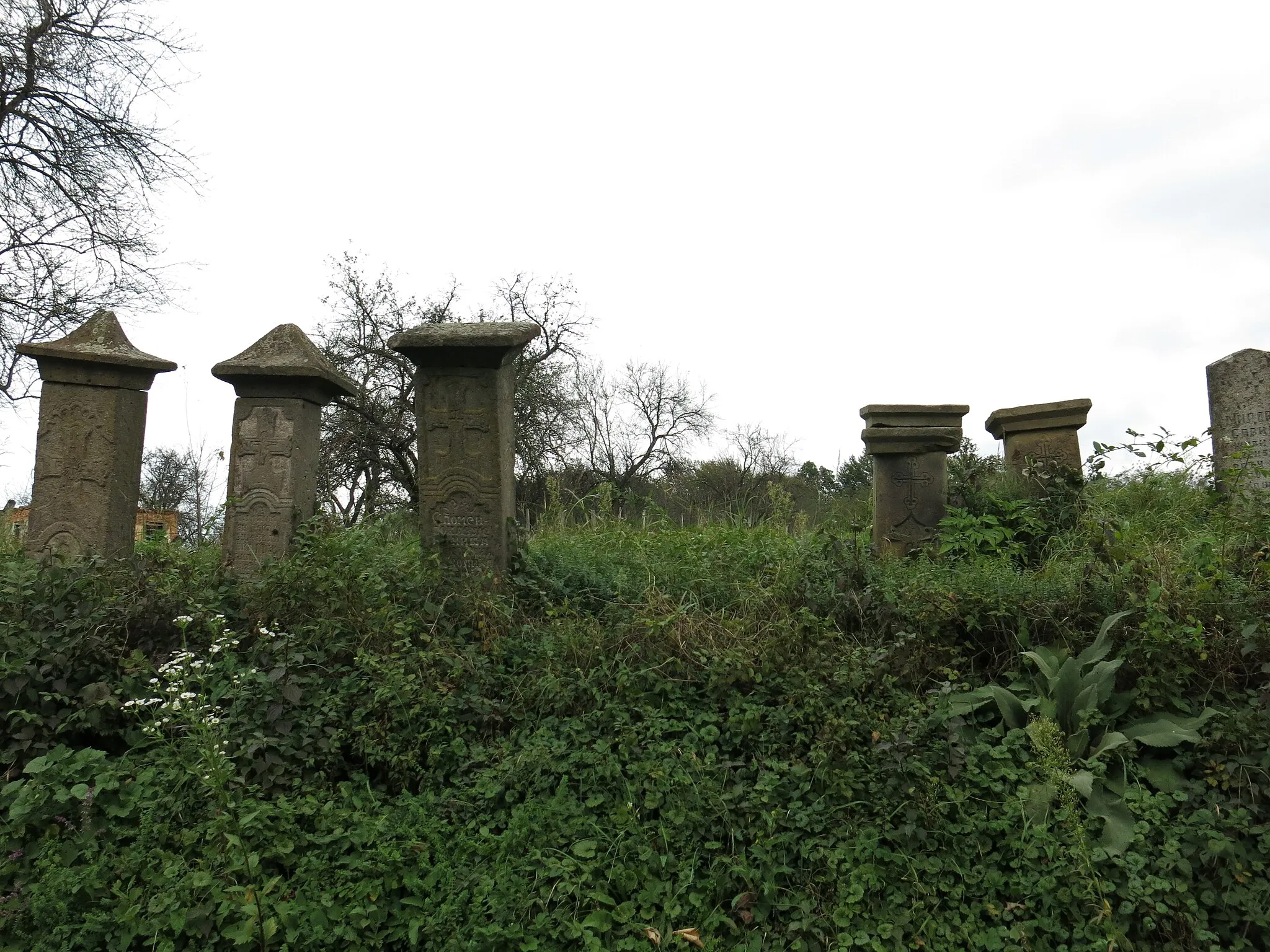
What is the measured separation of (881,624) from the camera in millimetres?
4457

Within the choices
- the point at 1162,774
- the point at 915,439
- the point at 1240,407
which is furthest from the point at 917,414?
the point at 1162,774

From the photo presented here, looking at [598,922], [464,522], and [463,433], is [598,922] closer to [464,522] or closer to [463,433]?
[464,522]

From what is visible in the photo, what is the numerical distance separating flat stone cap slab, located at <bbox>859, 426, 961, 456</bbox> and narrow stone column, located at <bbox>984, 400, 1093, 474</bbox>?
1.23m

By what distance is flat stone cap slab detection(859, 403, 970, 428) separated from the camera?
7.55 m

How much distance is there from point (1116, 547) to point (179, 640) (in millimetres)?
5228

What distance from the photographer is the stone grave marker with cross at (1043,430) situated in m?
8.11

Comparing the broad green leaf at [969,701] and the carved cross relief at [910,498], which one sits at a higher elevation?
the carved cross relief at [910,498]

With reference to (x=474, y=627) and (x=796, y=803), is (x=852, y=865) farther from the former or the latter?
(x=474, y=627)

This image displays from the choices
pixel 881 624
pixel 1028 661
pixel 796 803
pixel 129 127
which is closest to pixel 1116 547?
pixel 1028 661

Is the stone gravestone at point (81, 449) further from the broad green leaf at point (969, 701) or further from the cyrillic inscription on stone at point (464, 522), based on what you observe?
the broad green leaf at point (969, 701)

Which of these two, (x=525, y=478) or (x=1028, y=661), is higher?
(x=525, y=478)

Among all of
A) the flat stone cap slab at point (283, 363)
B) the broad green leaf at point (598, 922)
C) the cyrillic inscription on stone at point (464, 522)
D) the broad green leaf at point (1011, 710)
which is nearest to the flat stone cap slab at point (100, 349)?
the flat stone cap slab at point (283, 363)

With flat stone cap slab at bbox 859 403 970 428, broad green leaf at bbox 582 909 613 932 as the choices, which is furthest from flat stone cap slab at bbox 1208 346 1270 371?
broad green leaf at bbox 582 909 613 932

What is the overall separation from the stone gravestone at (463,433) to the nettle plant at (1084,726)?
3.26 meters
